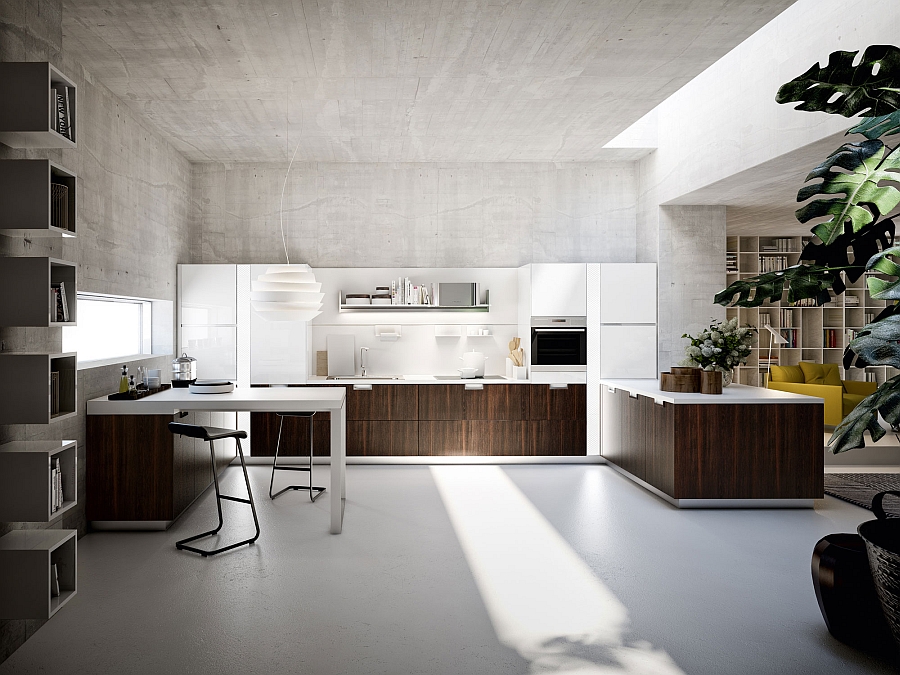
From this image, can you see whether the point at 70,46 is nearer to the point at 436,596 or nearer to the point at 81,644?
the point at 81,644

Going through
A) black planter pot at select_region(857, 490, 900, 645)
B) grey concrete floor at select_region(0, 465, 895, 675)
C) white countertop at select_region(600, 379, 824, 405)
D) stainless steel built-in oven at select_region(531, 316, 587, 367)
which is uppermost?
stainless steel built-in oven at select_region(531, 316, 587, 367)

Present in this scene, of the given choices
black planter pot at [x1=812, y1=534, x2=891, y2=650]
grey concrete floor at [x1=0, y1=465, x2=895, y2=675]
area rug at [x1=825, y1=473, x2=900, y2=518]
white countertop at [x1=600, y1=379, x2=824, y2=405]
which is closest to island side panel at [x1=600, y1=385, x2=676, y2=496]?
white countertop at [x1=600, y1=379, x2=824, y2=405]

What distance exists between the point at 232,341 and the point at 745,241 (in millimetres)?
7732

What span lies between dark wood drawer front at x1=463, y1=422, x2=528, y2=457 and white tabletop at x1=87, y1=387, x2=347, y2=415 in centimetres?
228

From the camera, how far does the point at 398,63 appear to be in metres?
4.51

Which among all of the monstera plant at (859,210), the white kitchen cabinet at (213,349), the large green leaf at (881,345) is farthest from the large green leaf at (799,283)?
the white kitchen cabinet at (213,349)

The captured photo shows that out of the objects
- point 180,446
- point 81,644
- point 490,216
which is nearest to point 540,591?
point 81,644

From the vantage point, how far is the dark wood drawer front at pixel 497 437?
6797 millimetres

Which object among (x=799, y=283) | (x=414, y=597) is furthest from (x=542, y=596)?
(x=799, y=283)

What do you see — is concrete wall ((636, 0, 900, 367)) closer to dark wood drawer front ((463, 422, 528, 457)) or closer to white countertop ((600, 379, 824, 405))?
white countertop ((600, 379, 824, 405))

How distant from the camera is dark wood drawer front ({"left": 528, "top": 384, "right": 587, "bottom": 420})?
6.79 meters

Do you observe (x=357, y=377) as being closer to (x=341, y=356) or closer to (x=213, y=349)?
(x=341, y=356)

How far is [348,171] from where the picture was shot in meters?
7.31

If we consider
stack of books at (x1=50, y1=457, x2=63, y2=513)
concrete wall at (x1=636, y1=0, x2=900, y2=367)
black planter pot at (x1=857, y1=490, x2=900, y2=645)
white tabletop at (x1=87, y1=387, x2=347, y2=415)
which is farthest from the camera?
white tabletop at (x1=87, y1=387, x2=347, y2=415)
